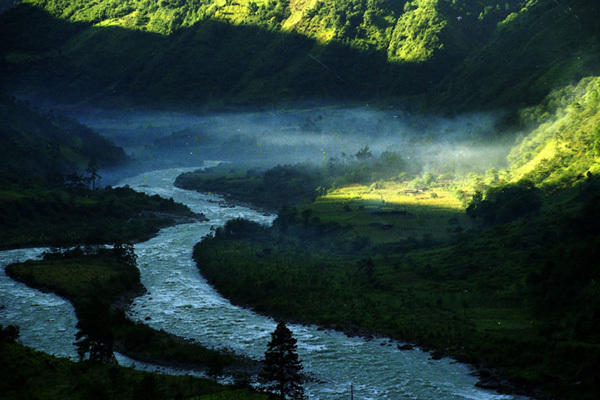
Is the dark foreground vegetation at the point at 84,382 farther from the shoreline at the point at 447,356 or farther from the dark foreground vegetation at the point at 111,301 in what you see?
the shoreline at the point at 447,356

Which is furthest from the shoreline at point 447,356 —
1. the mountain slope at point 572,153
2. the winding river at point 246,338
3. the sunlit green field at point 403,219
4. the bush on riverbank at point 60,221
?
the mountain slope at point 572,153

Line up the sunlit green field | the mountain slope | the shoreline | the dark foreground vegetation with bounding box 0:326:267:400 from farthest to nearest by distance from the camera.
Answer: the sunlit green field < the mountain slope < the shoreline < the dark foreground vegetation with bounding box 0:326:267:400

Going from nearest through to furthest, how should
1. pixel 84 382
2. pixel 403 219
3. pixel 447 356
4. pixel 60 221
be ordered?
1. pixel 84 382
2. pixel 447 356
3. pixel 403 219
4. pixel 60 221

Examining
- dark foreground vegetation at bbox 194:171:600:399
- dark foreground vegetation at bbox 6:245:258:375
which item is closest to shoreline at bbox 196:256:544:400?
dark foreground vegetation at bbox 194:171:600:399

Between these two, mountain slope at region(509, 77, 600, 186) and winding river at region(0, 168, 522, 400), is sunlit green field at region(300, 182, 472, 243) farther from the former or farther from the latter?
winding river at region(0, 168, 522, 400)

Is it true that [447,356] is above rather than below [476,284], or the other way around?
below

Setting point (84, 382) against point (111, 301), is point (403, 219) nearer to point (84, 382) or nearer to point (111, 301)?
point (111, 301)

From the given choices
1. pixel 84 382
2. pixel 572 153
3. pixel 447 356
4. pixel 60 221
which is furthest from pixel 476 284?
pixel 60 221

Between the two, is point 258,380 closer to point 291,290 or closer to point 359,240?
point 291,290
